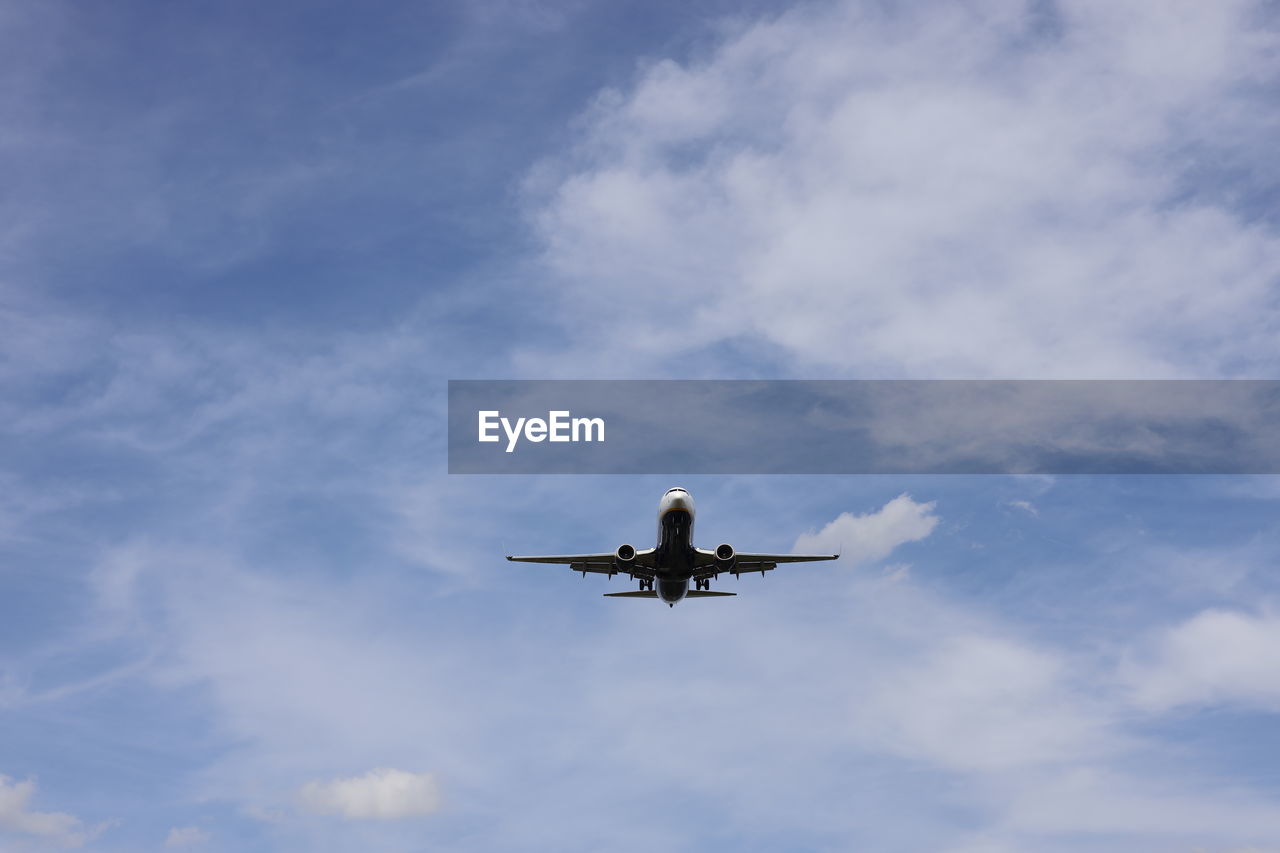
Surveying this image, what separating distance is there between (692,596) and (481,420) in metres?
23.8

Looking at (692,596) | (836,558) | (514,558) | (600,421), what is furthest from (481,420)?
(836,558)

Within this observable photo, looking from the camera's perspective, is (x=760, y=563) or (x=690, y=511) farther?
(x=760, y=563)

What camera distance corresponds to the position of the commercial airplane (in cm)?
6800

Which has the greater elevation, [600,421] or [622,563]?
[600,421]

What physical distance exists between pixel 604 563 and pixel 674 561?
7650 mm

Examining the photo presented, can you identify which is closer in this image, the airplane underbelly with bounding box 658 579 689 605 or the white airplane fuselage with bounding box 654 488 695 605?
the white airplane fuselage with bounding box 654 488 695 605

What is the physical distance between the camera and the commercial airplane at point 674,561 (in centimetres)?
6800

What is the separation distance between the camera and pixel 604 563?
77.5 meters

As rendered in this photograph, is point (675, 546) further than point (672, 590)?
No

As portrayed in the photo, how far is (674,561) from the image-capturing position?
71.9 metres

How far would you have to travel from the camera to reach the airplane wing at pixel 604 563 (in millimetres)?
73875

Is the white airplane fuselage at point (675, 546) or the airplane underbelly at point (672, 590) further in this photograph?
the airplane underbelly at point (672, 590)

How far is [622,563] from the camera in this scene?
7244 centimetres

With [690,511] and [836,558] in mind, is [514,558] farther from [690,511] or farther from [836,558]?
[836,558]
